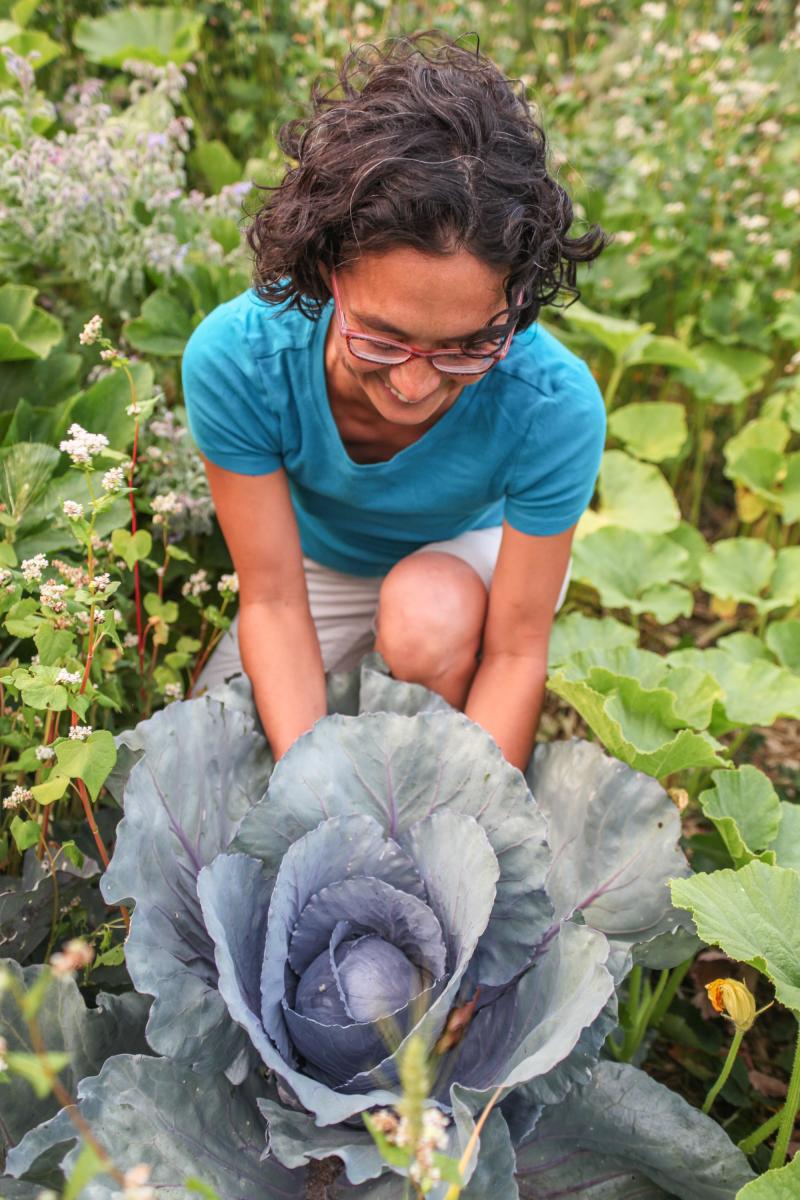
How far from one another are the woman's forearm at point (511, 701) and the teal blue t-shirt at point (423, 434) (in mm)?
208

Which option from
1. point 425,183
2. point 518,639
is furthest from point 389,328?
point 518,639

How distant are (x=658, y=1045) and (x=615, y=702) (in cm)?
52

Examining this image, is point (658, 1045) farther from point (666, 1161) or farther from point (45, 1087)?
point (45, 1087)

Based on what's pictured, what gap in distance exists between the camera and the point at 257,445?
1.44 metres

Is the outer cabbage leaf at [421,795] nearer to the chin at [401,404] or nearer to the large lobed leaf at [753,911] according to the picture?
the large lobed leaf at [753,911]

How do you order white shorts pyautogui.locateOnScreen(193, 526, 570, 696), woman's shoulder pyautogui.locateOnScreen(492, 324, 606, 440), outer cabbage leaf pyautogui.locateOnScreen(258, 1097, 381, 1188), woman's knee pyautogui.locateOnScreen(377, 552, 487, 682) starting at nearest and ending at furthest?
1. outer cabbage leaf pyautogui.locateOnScreen(258, 1097, 381, 1188)
2. woman's shoulder pyautogui.locateOnScreen(492, 324, 606, 440)
3. woman's knee pyautogui.locateOnScreen(377, 552, 487, 682)
4. white shorts pyautogui.locateOnScreen(193, 526, 570, 696)

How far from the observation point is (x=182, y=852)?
123 cm

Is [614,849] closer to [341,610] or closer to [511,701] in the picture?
[511,701]

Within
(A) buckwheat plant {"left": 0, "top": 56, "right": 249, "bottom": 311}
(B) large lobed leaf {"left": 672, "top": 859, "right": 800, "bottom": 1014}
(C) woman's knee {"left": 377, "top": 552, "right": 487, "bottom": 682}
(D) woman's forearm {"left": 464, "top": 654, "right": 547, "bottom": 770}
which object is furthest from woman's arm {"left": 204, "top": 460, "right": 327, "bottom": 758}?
(A) buckwheat plant {"left": 0, "top": 56, "right": 249, "bottom": 311}

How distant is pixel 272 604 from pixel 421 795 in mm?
406

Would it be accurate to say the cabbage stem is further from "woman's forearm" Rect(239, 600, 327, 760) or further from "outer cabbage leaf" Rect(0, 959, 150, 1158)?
"woman's forearm" Rect(239, 600, 327, 760)

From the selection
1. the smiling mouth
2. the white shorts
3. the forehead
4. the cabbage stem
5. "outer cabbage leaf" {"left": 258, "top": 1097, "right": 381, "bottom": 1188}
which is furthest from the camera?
the white shorts

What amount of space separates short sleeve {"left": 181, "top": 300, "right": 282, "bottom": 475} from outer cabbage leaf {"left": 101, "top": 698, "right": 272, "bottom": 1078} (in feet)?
1.15

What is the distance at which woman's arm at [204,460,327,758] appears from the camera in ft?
4.77
